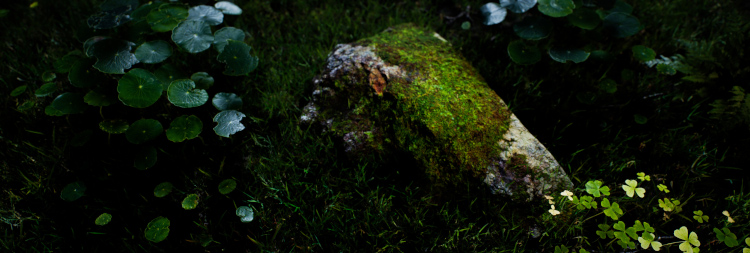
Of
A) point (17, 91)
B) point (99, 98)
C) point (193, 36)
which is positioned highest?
point (193, 36)

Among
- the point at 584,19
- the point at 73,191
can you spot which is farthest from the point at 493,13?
the point at 73,191

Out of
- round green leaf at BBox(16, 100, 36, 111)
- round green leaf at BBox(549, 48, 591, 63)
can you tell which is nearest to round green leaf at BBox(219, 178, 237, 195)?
round green leaf at BBox(16, 100, 36, 111)

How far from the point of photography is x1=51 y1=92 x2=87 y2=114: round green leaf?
2.23m

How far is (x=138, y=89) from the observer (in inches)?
84.6

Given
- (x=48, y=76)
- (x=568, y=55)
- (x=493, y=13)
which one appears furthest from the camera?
(x=493, y=13)

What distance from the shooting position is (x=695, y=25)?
10.9 feet

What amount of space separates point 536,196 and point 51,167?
2933 millimetres

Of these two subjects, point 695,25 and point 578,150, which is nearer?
point 578,150

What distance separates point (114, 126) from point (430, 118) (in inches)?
76.0

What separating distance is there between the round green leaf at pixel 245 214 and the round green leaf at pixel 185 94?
0.68 metres

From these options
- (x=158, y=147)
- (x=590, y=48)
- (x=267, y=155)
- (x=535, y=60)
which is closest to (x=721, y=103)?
(x=590, y=48)

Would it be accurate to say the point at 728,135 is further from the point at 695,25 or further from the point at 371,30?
the point at 371,30

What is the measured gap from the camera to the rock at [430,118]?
1966 mm

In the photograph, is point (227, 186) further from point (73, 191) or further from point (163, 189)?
point (73, 191)
